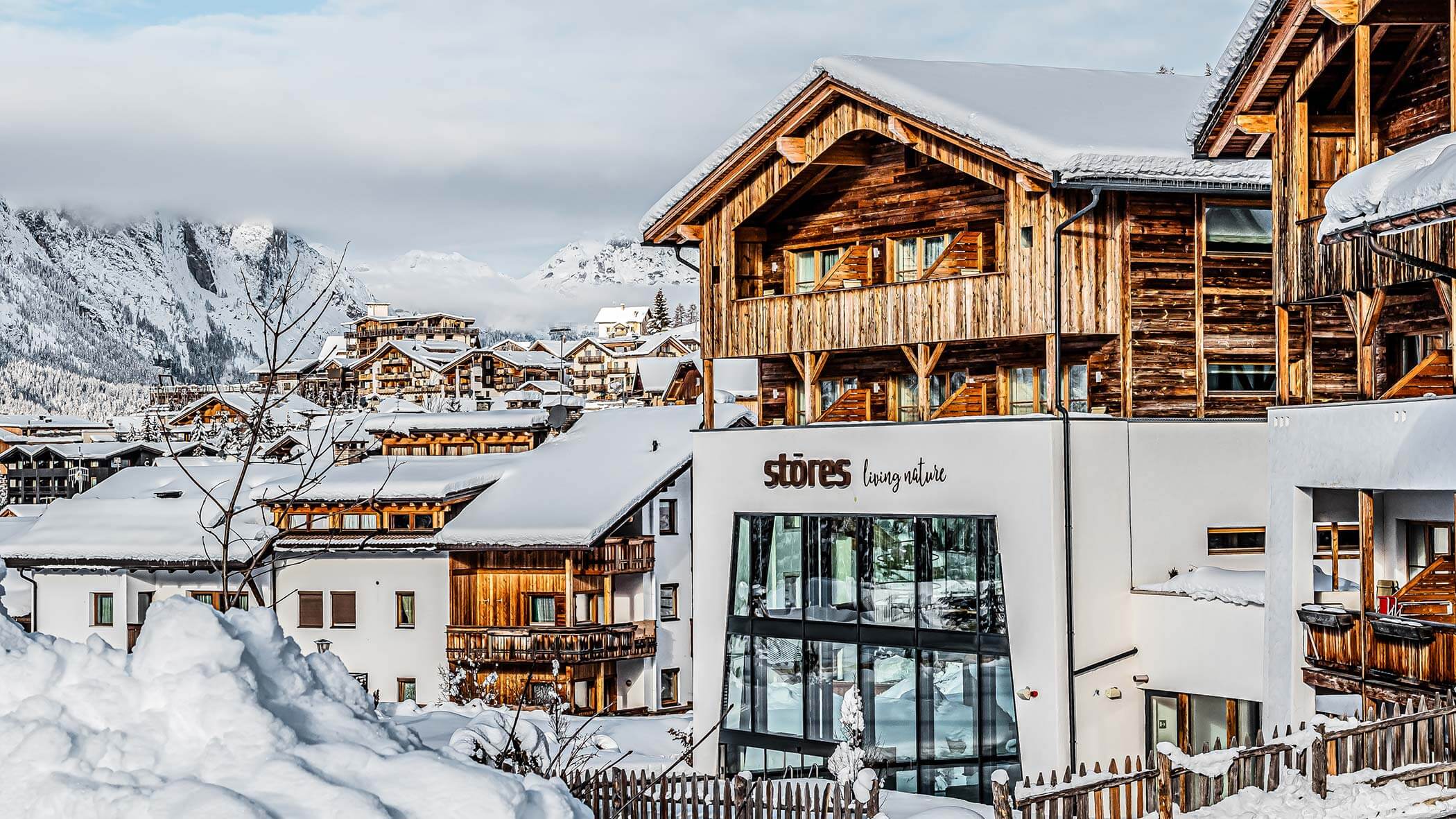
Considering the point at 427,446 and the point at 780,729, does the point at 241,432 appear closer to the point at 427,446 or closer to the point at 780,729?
the point at 427,446

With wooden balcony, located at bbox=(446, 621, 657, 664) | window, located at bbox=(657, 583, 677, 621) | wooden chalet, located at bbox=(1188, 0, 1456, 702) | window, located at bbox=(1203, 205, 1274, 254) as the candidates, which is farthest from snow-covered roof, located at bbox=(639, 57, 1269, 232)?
window, located at bbox=(657, 583, 677, 621)

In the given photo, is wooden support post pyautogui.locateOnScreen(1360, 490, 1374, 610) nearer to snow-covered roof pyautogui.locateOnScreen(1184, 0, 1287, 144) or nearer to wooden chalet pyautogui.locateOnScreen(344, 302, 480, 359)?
snow-covered roof pyautogui.locateOnScreen(1184, 0, 1287, 144)

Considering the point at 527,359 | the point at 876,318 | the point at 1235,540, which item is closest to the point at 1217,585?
the point at 1235,540

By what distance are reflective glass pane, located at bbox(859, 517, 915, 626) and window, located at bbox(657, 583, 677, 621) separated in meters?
19.7

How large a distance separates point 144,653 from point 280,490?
39720 millimetres

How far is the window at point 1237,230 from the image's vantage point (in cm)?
2284

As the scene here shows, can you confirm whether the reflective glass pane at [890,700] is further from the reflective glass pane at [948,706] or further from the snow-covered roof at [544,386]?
the snow-covered roof at [544,386]

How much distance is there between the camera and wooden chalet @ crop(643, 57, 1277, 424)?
2220 cm

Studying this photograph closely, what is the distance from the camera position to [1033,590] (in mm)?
21516

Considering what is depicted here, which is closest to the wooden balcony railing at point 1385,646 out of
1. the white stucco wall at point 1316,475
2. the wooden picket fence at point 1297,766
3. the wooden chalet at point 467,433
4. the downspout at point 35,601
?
the white stucco wall at point 1316,475

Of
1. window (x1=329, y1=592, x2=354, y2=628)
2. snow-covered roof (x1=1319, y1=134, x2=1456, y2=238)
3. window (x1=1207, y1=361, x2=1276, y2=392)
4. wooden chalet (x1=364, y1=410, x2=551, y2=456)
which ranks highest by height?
snow-covered roof (x1=1319, y1=134, x2=1456, y2=238)

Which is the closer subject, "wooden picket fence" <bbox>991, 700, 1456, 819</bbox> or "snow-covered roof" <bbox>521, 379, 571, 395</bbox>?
"wooden picket fence" <bbox>991, 700, 1456, 819</bbox>

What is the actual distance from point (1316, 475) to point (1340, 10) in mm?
4767

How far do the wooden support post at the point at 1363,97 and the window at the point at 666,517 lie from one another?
27.7 m
